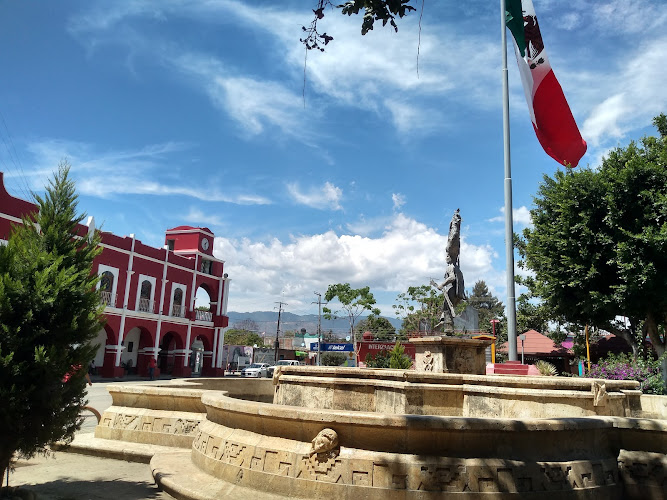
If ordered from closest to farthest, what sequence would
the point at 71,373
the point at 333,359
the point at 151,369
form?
1. the point at 71,373
2. the point at 151,369
3. the point at 333,359

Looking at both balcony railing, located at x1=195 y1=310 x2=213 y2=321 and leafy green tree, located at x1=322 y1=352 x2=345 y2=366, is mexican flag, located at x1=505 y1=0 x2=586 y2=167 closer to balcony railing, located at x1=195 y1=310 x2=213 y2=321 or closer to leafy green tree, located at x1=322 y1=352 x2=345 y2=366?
balcony railing, located at x1=195 y1=310 x2=213 y2=321

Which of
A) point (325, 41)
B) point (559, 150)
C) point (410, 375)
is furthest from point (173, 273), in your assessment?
point (325, 41)

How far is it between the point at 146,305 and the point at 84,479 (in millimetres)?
27144

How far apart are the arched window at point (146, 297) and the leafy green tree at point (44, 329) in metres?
27.4

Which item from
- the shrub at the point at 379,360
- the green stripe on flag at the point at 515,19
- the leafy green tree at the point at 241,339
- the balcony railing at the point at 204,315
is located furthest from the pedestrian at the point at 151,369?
the leafy green tree at the point at 241,339

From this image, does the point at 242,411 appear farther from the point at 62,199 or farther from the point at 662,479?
Result: the point at 662,479

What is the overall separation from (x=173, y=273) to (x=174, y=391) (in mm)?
27842

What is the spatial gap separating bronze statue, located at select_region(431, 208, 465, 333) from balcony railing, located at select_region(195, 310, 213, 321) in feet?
94.1

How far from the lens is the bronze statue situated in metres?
9.18

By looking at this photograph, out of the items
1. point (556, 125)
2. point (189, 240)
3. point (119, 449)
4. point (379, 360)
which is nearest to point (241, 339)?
point (189, 240)

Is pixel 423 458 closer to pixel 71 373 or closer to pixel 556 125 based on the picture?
pixel 71 373

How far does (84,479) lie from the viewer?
5254 mm

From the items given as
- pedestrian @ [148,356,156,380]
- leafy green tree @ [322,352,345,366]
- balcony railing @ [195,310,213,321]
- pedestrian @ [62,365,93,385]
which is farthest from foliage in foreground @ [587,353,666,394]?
leafy green tree @ [322,352,345,366]

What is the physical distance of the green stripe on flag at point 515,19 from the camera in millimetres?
14258
